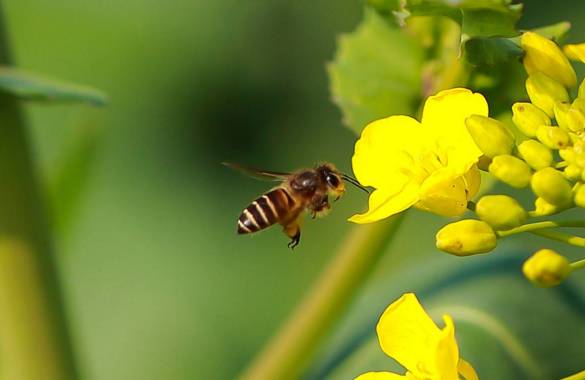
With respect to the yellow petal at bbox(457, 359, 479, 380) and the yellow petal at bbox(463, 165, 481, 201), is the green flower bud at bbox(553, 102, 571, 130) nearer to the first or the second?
the yellow petal at bbox(463, 165, 481, 201)

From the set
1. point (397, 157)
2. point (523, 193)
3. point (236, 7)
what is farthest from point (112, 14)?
point (397, 157)

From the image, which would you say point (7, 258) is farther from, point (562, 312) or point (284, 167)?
point (284, 167)

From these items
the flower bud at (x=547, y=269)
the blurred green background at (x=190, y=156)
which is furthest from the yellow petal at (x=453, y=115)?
the blurred green background at (x=190, y=156)

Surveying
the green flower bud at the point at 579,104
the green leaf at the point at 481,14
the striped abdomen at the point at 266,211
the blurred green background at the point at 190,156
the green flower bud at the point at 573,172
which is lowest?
the blurred green background at the point at 190,156

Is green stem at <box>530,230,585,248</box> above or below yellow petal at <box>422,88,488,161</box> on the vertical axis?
below

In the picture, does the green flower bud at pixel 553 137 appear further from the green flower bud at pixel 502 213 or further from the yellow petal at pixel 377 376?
the yellow petal at pixel 377 376

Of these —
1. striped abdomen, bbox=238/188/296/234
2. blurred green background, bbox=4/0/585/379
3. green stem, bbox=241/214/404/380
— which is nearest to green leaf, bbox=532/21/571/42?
green stem, bbox=241/214/404/380
